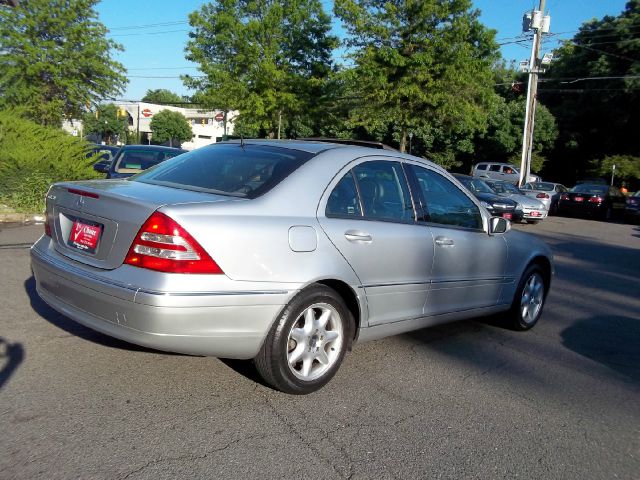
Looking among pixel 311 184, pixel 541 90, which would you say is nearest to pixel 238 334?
pixel 311 184

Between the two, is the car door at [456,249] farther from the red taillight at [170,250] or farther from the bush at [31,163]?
the bush at [31,163]

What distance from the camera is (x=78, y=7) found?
66.9 ft

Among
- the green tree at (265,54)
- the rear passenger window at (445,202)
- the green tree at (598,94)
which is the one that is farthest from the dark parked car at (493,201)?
the green tree at (598,94)

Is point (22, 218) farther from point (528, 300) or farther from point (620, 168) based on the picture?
point (620, 168)

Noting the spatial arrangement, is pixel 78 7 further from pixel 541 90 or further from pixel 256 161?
pixel 541 90

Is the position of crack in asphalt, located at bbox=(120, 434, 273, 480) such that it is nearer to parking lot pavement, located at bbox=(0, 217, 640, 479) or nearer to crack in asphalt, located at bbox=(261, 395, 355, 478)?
parking lot pavement, located at bbox=(0, 217, 640, 479)

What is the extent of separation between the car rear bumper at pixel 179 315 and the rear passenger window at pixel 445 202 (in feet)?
5.71

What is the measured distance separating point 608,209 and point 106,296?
24.8 metres

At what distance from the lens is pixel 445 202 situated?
5074mm

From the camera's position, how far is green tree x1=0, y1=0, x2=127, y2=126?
19547 millimetres

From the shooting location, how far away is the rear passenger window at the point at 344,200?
4078 mm

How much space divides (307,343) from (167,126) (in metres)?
62.5

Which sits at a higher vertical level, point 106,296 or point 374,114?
point 374,114

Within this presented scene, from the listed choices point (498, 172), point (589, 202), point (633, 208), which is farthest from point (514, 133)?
point (633, 208)
